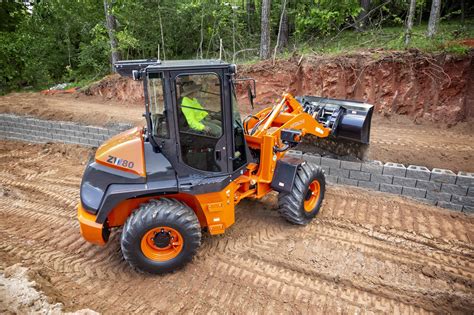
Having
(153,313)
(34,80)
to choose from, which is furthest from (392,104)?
(34,80)

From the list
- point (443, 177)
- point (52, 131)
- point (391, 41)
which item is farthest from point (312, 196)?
point (52, 131)

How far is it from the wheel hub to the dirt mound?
8.37 meters

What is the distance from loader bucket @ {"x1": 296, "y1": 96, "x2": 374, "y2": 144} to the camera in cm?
475

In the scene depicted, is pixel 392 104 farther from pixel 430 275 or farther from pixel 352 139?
pixel 430 275

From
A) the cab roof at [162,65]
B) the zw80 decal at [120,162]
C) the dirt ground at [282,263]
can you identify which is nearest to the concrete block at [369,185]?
the dirt ground at [282,263]

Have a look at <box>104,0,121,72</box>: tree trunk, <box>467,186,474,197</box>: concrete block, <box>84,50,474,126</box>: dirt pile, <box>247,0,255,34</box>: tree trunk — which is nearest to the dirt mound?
<box>104,0,121,72</box>: tree trunk

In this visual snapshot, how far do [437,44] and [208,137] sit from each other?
6.72 meters

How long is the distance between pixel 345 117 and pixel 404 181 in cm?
137

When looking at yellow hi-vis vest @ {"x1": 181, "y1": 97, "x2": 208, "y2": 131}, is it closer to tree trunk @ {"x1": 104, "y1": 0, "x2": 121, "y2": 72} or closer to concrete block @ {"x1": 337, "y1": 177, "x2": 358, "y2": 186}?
concrete block @ {"x1": 337, "y1": 177, "x2": 358, "y2": 186}

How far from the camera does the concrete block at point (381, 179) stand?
16.7 feet

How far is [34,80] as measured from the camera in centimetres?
1391

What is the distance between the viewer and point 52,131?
8188mm

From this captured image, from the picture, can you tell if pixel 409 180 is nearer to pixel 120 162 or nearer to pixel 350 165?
pixel 350 165

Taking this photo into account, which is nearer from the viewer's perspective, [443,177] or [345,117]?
[443,177]
